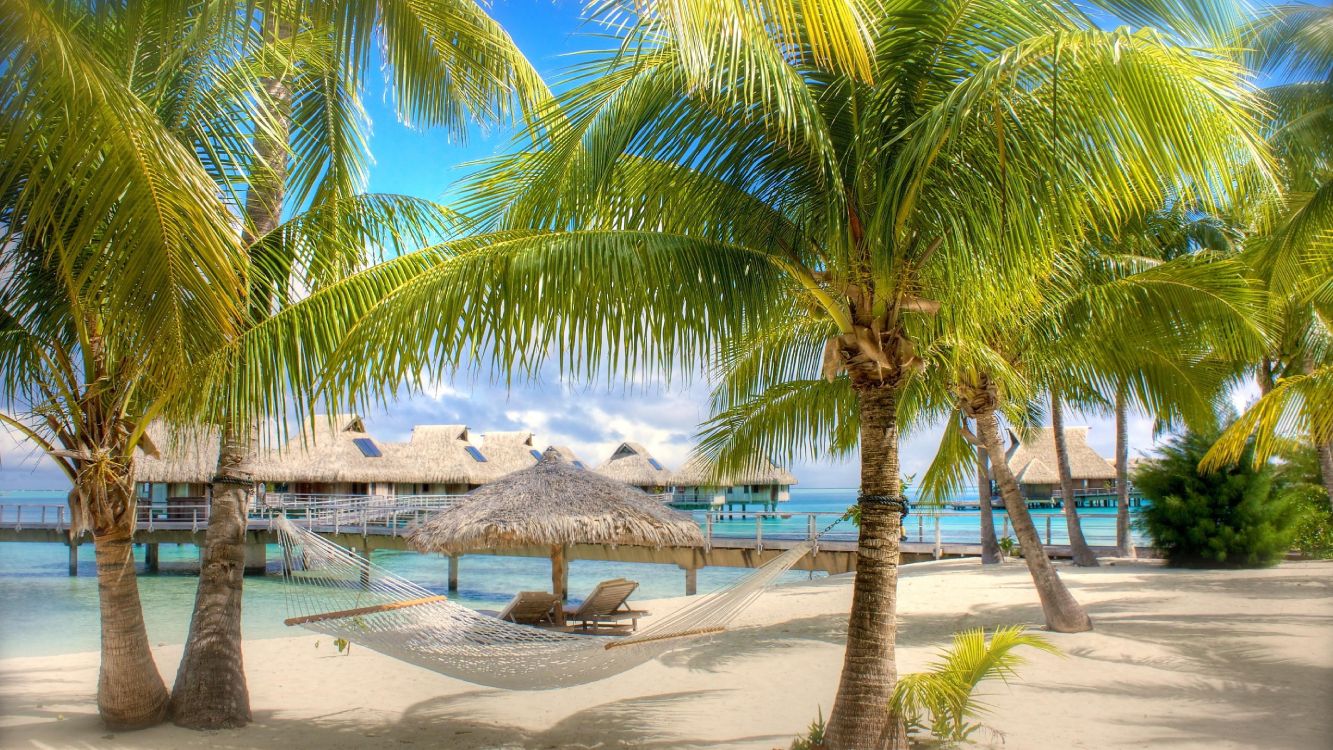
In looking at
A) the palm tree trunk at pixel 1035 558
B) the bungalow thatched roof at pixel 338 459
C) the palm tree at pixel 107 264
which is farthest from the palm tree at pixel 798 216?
the bungalow thatched roof at pixel 338 459

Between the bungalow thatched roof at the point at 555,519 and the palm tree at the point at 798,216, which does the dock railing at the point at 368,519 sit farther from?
the palm tree at the point at 798,216

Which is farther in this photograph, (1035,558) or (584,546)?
(584,546)

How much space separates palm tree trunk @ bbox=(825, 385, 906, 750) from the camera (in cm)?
Answer: 312

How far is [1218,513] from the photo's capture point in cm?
873

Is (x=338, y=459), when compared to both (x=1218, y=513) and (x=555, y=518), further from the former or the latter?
(x=1218, y=513)

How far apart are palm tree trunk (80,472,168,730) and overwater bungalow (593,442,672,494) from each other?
16992mm

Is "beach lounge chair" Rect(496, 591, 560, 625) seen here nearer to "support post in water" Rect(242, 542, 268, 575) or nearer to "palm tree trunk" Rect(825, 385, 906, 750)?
"palm tree trunk" Rect(825, 385, 906, 750)

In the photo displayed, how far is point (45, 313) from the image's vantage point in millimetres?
3504

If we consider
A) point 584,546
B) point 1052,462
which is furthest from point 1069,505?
point 1052,462

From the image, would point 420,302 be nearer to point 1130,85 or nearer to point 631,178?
point 631,178

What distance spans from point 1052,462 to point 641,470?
30.8ft

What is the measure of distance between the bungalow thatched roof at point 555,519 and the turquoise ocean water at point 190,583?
1.86 m

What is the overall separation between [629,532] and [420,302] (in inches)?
196

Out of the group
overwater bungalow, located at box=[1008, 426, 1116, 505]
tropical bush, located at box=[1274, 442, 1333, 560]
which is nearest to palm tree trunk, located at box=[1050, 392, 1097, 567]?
tropical bush, located at box=[1274, 442, 1333, 560]
